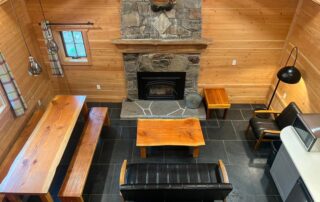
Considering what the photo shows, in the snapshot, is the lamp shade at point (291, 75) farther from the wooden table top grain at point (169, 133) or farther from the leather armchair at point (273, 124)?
the wooden table top grain at point (169, 133)

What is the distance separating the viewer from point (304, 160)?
9.05 ft

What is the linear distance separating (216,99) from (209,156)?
1255 mm

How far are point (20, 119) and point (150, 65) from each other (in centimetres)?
250

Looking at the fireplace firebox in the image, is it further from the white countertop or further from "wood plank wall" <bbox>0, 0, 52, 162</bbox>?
the white countertop

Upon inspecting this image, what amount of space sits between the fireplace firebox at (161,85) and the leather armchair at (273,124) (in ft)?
5.41

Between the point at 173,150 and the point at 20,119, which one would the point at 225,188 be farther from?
the point at 20,119

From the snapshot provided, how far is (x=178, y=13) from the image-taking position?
13.5ft

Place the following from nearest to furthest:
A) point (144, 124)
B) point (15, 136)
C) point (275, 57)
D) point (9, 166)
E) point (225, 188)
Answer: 1. point (225, 188)
2. point (9, 166)
3. point (15, 136)
4. point (144, 124)
5. point (275, 57)

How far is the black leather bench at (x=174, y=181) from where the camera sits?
2.48 metres

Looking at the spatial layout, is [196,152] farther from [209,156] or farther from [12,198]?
[12,198]

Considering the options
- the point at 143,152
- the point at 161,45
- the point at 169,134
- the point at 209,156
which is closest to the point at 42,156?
the point at 143,152

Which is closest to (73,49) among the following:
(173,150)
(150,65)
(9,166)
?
(150,65)

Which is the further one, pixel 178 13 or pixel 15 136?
pixel 178 13

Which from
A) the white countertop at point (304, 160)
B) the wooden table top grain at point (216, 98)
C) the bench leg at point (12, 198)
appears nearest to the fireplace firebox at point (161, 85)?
the wooden table top grain at point (216, 98)
